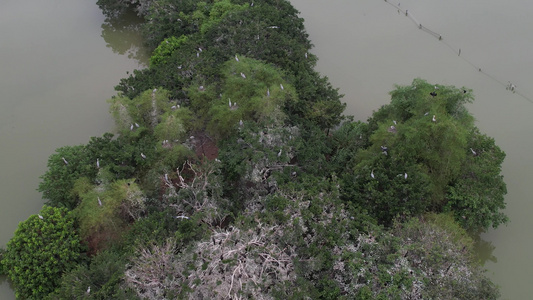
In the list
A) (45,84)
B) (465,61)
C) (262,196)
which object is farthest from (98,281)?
(465,61)

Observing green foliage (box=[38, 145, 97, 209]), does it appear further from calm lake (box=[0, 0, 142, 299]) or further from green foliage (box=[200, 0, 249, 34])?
green foliage (box=[200, 0, 249, 34])

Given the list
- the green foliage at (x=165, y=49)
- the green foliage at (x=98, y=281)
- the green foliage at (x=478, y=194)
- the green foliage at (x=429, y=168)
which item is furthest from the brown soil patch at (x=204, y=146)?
the green foliage at (x=478, y=194)

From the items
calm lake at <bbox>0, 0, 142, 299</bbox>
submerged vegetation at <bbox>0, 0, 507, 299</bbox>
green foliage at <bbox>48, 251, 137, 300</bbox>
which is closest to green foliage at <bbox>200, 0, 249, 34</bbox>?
submerged vegetation at <bbox>0, 0, 507, 299</bbox>

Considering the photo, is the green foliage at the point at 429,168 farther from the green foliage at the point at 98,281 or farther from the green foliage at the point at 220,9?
the green foliage at the point at 220,9

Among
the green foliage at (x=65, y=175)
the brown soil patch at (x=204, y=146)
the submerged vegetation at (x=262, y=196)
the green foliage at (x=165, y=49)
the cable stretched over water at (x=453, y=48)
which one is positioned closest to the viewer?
the submerged vegetation at (x=262, y=196)

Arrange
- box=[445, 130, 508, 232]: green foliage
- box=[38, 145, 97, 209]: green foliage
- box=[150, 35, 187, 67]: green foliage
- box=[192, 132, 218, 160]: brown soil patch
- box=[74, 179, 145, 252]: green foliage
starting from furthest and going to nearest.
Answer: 1. box=[150, 35, 187, 67]: green foliage
2. box=[192, 132, 218, 160]: brown soil patch
3. box=[38, 145, 97, 209]: green foliage
4. box=[445, 130, 508, 232]: green foliage
5. box=[74, 179, 145, 252]: green foliage

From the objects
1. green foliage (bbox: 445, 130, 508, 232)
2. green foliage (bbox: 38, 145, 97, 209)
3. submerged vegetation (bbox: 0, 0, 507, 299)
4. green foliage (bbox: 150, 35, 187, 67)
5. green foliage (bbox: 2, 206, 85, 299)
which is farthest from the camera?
green foliage (bbox: 150, 35, 187, 67)

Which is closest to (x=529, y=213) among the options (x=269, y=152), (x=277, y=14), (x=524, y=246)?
(x=524, y=246)
